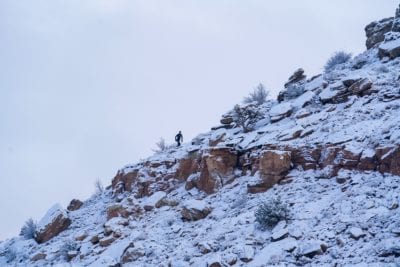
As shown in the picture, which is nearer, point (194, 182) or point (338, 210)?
point (338, 210)

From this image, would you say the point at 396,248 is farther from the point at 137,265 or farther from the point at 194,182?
the point at 194,182

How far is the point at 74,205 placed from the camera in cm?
2492

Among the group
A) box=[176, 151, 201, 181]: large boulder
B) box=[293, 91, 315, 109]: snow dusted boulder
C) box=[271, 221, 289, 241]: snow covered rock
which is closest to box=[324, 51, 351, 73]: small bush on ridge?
box=[293, 91, 315, 109]: snow dusted boulder

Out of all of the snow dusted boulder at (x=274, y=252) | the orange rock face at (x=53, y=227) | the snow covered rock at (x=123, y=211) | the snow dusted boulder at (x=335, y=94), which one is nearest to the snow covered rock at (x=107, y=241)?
the snow covered rock at (x=123, y=211)

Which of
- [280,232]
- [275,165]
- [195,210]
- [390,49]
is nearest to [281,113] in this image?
[275,165]

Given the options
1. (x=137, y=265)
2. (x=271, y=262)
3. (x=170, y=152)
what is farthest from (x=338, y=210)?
(x=170, y=152)

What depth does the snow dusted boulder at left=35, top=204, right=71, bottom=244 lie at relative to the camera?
809 inches

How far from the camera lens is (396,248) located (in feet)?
30.3

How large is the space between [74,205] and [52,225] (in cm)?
411

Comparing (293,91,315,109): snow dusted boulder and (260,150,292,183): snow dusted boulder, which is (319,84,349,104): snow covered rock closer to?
(293,91,315,109): snow dusted boulder

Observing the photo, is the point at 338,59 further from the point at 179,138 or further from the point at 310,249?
the point at 310,249

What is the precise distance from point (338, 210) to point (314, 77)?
14763 millimetres

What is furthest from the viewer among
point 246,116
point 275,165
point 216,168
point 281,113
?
point 246,116

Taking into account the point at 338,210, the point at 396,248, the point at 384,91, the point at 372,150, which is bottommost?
the point at 396,248
